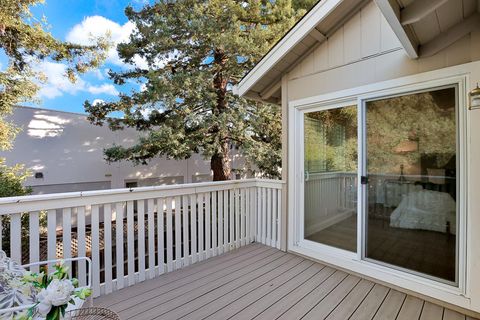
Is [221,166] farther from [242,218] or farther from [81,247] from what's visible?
[81,247]

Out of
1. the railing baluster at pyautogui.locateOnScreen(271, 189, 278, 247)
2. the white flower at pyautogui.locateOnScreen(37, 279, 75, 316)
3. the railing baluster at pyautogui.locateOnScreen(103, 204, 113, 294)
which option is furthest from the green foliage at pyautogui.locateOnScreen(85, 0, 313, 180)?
the white flower at pyautogui.locateOnScreen(37, 279, 75, 316)

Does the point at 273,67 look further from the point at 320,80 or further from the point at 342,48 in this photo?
the point at 342,48

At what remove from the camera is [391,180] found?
2.71m

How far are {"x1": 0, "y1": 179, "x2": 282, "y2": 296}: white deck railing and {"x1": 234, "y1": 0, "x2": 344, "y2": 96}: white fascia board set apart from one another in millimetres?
1574

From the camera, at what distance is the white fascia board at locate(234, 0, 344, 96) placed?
2869 mm

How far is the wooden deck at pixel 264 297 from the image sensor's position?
2236mm

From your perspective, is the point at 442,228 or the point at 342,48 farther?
the point at 342,48

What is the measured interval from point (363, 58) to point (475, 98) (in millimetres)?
1156

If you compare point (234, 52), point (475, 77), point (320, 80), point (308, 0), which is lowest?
point (475, 77)

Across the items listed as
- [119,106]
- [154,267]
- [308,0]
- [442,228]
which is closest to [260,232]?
[154,267]

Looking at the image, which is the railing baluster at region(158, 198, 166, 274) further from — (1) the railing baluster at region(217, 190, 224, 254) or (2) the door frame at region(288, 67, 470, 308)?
(2) the door frame at region(288, 67, 470, 308)

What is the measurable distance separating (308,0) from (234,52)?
3.31m

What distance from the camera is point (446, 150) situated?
7.75ft

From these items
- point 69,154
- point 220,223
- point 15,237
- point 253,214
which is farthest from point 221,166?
point 15,237
